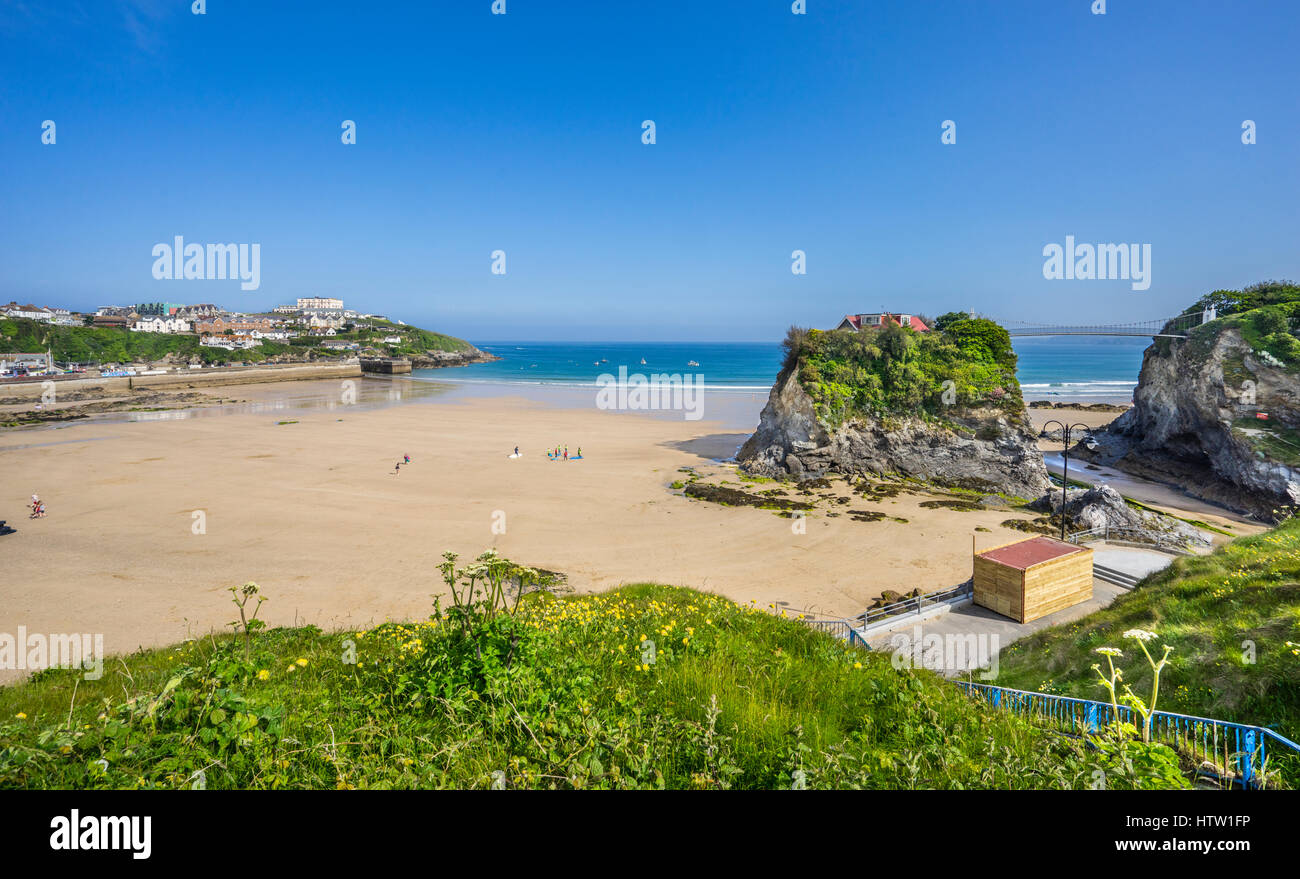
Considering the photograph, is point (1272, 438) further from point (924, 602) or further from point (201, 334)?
point (201, 334)

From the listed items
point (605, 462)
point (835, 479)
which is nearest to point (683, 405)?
point (605, 462)

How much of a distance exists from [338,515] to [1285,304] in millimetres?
54034

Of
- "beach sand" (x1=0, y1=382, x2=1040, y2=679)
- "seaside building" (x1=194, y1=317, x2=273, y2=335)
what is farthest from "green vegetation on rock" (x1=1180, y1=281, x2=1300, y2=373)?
"seaside building" (x1=194, y1=317, x2=273, y2=335)

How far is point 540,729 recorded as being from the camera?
4.14 m

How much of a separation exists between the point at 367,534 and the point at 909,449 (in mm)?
29162

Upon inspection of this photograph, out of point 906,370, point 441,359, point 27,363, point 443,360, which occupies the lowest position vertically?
point 906,370

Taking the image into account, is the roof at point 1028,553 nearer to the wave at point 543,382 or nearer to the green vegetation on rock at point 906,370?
the green vegetation on rock at point 906,370

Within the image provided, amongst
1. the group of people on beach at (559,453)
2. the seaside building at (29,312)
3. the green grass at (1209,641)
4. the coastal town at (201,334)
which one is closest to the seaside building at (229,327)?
the coastal town at (201,334)

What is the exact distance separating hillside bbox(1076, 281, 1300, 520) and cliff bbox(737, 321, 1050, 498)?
9.51 meters

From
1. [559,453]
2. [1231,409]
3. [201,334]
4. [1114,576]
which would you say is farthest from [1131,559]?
[201,334]

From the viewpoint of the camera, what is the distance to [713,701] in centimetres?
439

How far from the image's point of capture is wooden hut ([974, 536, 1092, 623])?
47.4 feet

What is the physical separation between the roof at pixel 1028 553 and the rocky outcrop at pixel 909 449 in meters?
17.4
